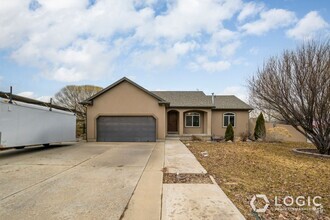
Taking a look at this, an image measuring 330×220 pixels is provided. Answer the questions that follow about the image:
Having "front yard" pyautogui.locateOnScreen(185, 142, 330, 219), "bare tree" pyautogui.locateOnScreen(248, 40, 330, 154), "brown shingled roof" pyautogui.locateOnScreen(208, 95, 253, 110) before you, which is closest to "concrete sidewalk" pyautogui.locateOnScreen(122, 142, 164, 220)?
"front yard" pyautogui.locateOnScreen(185, 142, 330, 219)

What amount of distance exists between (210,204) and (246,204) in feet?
2.69

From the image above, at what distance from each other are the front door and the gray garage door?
4864mm

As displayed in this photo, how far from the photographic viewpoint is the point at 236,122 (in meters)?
24.4

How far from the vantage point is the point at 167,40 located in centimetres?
1797

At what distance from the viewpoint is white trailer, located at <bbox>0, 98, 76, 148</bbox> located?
36.6 feet

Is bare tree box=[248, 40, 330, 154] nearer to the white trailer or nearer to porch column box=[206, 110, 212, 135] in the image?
porch column box=[206, 110, 212, 135]

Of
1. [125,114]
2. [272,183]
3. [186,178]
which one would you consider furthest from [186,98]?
[272,183]

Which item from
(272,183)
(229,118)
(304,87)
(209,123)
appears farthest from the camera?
(229,118)

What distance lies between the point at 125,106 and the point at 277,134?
44.1ft

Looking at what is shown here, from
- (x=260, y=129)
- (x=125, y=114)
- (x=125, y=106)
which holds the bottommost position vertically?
(x=260, y=129)


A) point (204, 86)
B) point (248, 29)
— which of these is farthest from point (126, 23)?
point (204, 86)

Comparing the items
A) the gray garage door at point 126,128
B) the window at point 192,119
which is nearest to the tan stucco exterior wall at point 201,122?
the window at point 192,119

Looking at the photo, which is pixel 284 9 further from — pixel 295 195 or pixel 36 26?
pixel 36 26

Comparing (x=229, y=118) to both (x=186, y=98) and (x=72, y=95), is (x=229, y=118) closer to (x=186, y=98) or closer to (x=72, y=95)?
(x=186, y=98)
